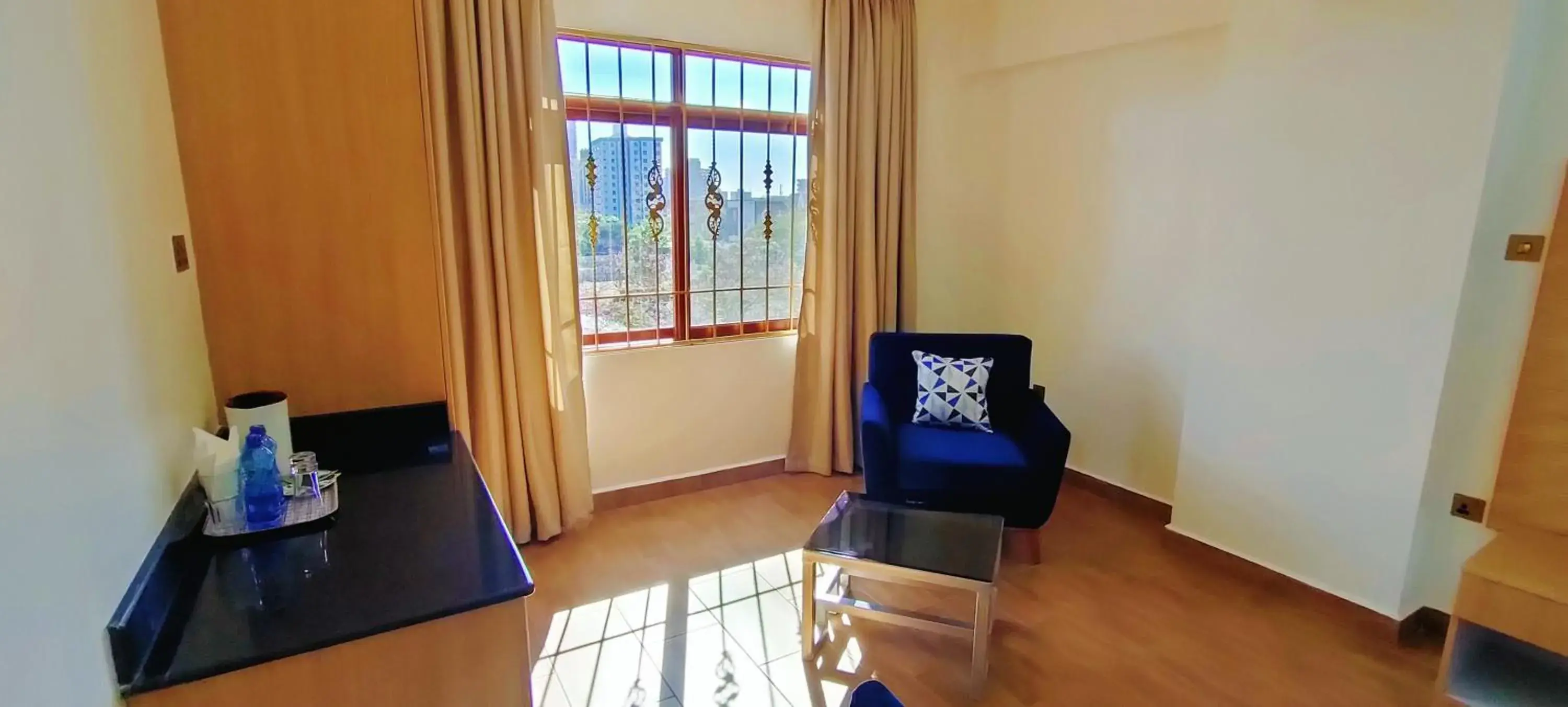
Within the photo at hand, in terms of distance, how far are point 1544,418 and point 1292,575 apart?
947 mm

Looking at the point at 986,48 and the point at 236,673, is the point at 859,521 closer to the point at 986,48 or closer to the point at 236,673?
the point at 236,673

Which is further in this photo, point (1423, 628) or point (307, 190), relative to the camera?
point (1423, 628)

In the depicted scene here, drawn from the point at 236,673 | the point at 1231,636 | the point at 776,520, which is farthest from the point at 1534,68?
the point at 236,673

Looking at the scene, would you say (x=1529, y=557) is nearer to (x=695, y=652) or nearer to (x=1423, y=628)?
(x=1423, y=628)

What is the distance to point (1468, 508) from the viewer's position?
2.39 meters

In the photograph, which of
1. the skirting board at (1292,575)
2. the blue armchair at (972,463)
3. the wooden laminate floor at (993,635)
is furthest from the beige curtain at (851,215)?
the skirting board at (1292,575)

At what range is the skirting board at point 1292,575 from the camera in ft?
8.24

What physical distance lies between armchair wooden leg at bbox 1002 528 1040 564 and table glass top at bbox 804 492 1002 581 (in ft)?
1.37

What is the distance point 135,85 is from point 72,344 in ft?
2.10

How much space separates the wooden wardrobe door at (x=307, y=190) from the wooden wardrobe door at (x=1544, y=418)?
317 cm

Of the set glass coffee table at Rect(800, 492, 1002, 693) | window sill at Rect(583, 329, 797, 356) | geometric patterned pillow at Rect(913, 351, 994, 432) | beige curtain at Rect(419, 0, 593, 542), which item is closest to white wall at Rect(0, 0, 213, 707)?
beige curtain at Rect(419, 0, 593, 542)

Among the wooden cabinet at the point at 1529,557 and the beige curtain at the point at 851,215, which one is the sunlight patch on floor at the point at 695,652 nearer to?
the beige curtain at the point at 851,215

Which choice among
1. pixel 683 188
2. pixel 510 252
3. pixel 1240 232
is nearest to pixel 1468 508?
pixel 1240 232

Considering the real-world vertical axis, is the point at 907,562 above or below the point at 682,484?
above
